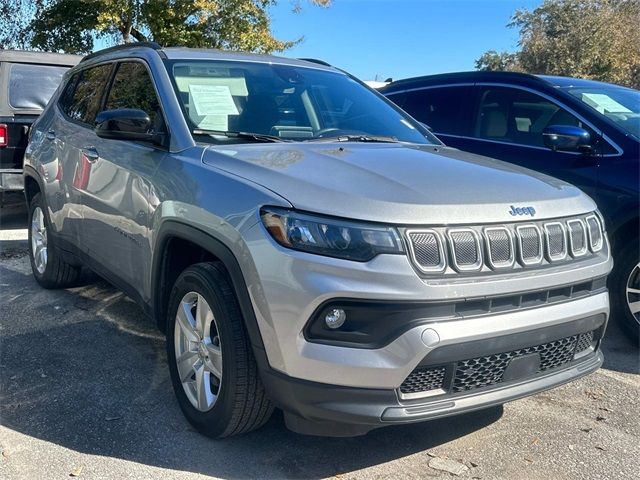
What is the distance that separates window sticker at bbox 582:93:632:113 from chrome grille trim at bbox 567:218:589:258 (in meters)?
2.35

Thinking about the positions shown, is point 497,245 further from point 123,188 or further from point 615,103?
point 615,103

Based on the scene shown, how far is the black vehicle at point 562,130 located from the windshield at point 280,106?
1.34 metres

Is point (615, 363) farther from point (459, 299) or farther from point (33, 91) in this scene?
point (33, 91)

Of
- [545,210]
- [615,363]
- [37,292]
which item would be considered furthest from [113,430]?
[615,363]

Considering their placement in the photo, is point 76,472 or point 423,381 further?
point 76,472


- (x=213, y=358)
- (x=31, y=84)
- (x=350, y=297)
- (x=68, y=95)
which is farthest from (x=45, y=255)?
(x=350, y=297)

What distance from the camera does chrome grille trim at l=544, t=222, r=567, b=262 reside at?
9.26ft

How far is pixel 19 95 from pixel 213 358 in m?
6.30

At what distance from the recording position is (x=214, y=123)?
3.55 metres

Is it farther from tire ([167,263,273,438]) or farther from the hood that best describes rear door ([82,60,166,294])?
the hood

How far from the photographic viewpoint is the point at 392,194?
265 cm

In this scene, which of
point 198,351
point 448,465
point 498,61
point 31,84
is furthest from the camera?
point 498,61

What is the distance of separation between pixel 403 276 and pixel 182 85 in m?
1.93

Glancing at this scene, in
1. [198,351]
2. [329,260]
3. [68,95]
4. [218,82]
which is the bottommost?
[198,351]
